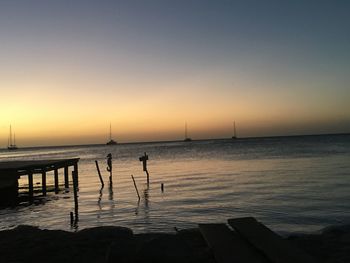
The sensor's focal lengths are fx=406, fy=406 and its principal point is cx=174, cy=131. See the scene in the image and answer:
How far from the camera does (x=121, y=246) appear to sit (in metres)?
8.62

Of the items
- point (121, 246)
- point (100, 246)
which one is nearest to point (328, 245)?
point (121, 246)

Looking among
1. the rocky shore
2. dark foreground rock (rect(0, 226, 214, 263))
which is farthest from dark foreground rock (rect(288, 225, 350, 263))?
dark foreground rock (rect(0, 226, 214, 263))

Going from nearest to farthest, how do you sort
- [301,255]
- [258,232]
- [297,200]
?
1. [301,255]
2. [258,232]
3. [297,200]

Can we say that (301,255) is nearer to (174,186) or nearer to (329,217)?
(329,217)

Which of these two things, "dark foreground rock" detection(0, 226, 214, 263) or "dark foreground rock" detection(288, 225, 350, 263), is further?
"dark foreground rock" detection(288, 225, 350, 263)

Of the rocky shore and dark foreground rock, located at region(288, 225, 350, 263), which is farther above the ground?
the rocky shore

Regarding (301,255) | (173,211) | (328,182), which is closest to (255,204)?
(173,211)

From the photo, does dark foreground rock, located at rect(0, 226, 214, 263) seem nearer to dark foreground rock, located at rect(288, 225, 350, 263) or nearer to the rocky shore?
the rocky shore

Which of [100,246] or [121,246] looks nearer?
[121,246]

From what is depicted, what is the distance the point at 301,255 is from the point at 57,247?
6.27 m

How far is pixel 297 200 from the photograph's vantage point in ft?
77.5

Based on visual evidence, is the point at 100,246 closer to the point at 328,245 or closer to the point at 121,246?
the point at 121,246

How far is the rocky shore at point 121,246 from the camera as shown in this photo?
8.39 metres

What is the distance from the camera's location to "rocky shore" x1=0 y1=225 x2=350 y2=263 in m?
8.39
